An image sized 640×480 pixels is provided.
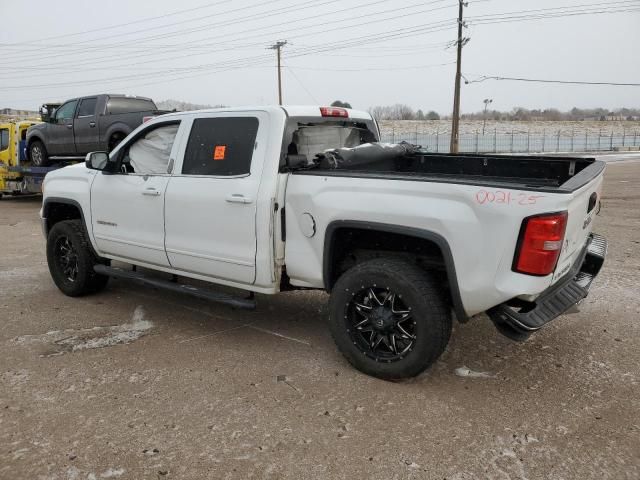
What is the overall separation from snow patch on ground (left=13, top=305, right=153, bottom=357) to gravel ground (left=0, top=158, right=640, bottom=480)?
0.02 metres

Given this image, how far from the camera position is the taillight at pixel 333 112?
4.55m

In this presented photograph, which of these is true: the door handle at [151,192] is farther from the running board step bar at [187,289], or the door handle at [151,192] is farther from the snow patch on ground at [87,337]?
the snow patch on ground at [87,337]

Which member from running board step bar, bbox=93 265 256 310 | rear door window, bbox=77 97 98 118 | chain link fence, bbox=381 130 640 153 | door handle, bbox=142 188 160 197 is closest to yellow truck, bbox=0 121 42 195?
rear door window, bbox=77 97 98 118

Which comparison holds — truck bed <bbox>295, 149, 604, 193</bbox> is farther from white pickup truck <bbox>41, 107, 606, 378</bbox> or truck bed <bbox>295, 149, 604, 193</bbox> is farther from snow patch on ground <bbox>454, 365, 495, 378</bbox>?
snow patch on ground <bbox>454, 365, 495, 378</bbox>

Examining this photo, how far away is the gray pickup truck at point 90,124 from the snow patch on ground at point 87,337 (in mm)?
7707

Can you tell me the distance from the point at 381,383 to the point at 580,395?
4.10 ft

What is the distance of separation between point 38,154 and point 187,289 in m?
11.7

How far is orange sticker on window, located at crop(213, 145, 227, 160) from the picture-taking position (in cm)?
429

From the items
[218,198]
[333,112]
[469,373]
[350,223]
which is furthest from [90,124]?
[469,373]

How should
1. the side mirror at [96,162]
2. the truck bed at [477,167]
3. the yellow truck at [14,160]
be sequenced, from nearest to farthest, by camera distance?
the truck bed at [477,167] → the side mirror at [96,162] → the yellow truck at [14,160]

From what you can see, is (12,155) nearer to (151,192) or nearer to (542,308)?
(151,192)

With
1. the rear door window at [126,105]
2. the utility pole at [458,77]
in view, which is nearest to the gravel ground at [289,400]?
the rear door window at [126,105]

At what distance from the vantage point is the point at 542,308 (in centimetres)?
332

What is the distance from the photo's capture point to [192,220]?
4.36 meters
